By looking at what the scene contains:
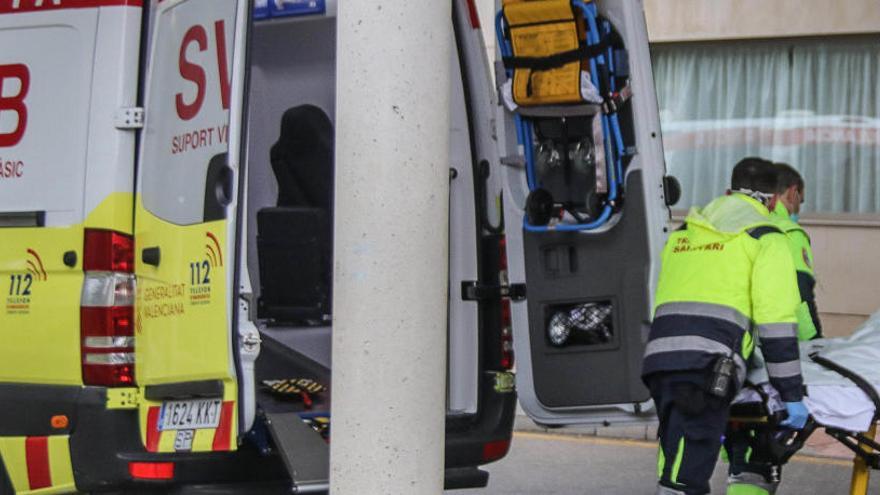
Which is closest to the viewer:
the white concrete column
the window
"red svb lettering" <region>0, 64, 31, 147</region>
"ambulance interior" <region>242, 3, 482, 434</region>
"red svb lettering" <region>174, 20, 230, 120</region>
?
the white concrete column

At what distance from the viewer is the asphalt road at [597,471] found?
8711 millimetres

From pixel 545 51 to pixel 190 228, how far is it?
1.96 metres

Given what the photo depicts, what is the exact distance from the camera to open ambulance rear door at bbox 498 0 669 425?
6.79 metres

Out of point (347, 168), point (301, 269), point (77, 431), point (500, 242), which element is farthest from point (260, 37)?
point (347, 168)

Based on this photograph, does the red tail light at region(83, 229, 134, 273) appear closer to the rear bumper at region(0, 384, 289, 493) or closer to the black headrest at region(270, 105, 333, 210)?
the rear bumper at region(0, 384, 289, 493)

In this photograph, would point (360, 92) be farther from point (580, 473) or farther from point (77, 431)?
point (580, 473)

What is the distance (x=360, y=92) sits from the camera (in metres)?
4.37

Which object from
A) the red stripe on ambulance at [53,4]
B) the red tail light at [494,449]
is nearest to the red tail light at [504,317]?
the red tail light at [494,449]

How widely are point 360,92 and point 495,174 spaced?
2405 mm

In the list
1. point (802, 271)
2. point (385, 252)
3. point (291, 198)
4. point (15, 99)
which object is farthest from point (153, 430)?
point (802, 271)

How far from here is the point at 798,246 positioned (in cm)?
778

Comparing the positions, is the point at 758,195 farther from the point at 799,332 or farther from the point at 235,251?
the point at 235,251

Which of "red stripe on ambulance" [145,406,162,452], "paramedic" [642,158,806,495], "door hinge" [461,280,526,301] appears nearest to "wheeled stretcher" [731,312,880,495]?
"paramedic" [642,158,806,495]

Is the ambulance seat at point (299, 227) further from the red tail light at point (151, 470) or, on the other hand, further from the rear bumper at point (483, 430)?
the red tail light at point (151, 470)
